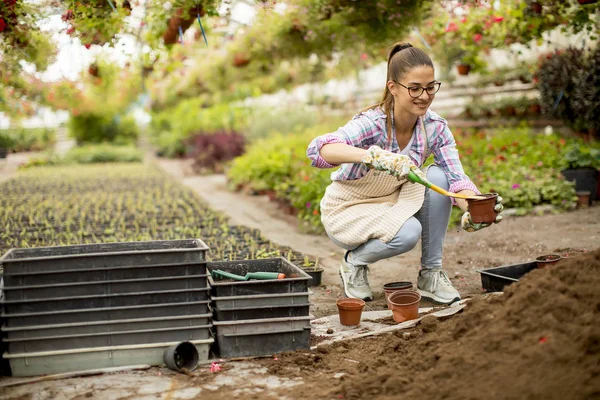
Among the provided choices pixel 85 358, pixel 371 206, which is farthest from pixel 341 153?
pixel 85 358

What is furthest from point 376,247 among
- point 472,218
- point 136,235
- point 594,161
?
point 594,161

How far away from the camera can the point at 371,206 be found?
3.72 meters

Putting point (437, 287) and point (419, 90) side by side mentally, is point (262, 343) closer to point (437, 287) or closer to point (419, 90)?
point (437, 287)

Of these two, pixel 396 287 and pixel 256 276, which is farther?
pixel 396 287

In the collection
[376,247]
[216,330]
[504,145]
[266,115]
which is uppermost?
[266,115]

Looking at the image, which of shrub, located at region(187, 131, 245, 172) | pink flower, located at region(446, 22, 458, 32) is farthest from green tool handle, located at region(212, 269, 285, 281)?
shrub, located at region(187, 131, 245, 172)

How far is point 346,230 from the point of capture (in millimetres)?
3760

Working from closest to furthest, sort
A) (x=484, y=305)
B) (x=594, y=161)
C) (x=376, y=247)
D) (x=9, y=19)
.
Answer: (x=484, y=305) → (x=376, y=247) → (x=9, y=19) → (x=594, y=161)

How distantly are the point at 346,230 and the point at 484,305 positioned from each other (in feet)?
3.95

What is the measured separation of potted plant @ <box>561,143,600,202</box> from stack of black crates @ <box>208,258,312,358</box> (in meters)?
4.67

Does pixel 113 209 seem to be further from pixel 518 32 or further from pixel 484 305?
pixel 484 305

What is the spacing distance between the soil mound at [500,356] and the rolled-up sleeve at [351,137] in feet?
3.70

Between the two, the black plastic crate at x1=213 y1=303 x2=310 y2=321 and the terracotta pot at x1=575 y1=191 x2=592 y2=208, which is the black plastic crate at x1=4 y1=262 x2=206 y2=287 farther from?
the terracotta pot at x1=575 y1=191 x2=592 y2=208

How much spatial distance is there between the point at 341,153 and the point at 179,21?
283 centimetres
